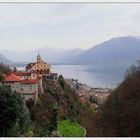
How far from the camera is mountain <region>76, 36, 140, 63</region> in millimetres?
6281

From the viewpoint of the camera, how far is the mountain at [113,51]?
6.28 metres

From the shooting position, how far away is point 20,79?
22.6 ft

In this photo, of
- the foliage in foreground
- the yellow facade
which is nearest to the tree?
the foliage in foreground

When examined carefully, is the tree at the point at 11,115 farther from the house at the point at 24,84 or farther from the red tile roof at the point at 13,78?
the red tile roof at the point at 13,78

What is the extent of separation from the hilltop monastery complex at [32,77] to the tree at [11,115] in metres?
1.81

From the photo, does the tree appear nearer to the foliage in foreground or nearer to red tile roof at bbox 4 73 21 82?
the foliage in foreground

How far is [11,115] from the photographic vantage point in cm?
436

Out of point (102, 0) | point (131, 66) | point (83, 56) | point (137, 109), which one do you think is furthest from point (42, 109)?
point (102, 0)

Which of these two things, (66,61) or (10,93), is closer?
(10,93)

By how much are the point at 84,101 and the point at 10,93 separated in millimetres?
3148

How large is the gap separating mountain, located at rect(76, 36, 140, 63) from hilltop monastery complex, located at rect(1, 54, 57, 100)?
68 centimetres

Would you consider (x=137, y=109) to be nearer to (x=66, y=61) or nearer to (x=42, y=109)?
(x=66, y=61)

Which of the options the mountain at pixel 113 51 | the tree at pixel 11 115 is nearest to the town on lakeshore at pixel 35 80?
the mountain at pixel 113 51

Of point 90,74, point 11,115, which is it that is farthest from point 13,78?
point 11,115
